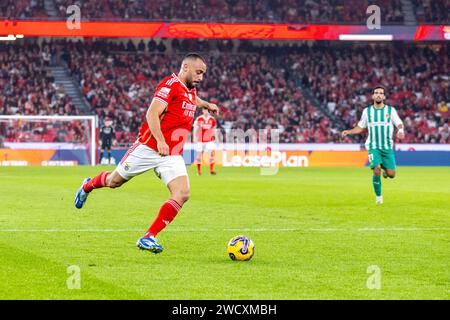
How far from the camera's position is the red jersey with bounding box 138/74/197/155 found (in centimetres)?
1034

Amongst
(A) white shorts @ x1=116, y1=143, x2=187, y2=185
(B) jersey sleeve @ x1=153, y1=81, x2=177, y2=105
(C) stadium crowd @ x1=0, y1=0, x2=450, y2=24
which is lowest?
(A) white shorts @ x1=116, y1=143, x2=187, y2=185

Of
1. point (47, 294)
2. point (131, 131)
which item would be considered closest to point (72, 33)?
point (131, 131)

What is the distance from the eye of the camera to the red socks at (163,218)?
1005 cm

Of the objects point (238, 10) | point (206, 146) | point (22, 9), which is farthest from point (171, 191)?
point (238, 10)

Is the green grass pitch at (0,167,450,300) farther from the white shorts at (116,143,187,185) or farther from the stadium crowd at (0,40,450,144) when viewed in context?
the stadium crowd at (0,40,450,144)

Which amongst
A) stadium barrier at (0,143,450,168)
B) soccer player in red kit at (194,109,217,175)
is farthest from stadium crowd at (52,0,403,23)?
soccer player in red kit at (194,109,217,175)

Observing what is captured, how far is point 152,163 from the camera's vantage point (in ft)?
34.6

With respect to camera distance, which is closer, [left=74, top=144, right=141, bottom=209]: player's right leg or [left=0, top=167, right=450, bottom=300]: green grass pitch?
[left=0, top=167, right=450, bottom=300]: green grass pitch

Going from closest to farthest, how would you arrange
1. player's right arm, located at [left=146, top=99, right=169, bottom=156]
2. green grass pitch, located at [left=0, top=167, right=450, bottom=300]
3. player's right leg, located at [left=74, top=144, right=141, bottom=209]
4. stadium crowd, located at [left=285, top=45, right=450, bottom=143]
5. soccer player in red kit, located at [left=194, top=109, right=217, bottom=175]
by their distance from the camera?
green grass pitch, located at [left=0, top=167, right=450, bottom=300]
player's right arm, located at [left=146, top=99, right=169, bottom=156]
player's right leg, located at [left=74, top=144, right=141, bottom=209]
soccer player in red kit, located at [left=194, top=109, right=217, bottom=175]
stadium crowd, located at [left=285, top=45, right=450, bottom=143]

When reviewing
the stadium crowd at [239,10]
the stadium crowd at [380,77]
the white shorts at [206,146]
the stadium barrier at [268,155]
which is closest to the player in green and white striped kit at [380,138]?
the white shorts at [206,146]

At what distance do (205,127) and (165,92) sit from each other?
71.5 ft

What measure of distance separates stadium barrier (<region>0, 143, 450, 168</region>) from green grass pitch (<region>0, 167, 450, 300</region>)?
62.7 ft

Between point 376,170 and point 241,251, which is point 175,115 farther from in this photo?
point 376,170
